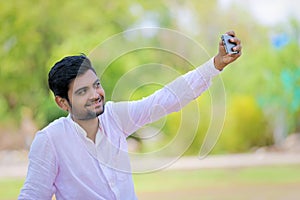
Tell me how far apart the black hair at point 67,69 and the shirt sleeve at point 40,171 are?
9 cm

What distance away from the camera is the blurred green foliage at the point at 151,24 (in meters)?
5.31

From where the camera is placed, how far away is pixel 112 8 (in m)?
5.45

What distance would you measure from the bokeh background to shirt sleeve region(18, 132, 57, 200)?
13.7ft

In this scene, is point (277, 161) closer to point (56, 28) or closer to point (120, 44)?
point (56, 28)

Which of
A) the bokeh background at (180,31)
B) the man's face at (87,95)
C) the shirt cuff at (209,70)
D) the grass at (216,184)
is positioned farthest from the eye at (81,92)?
the bokeh background at (180,31)

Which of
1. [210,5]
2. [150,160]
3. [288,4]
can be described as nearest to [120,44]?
[150,160]

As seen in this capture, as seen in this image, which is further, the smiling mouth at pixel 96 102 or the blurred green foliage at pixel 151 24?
the blurred green foliage at pixel 151 24

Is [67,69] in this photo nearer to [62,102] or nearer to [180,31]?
[62,102]

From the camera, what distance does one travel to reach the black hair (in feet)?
3.49

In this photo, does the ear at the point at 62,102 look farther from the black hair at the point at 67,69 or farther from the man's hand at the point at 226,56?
the man's hand at the point at 226,56

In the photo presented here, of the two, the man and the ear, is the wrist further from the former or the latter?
the ear

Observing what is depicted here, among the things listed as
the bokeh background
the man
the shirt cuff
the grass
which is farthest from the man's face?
the bokeh background

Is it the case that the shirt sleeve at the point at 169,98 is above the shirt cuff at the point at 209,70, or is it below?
below

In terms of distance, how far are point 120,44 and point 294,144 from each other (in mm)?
4474
